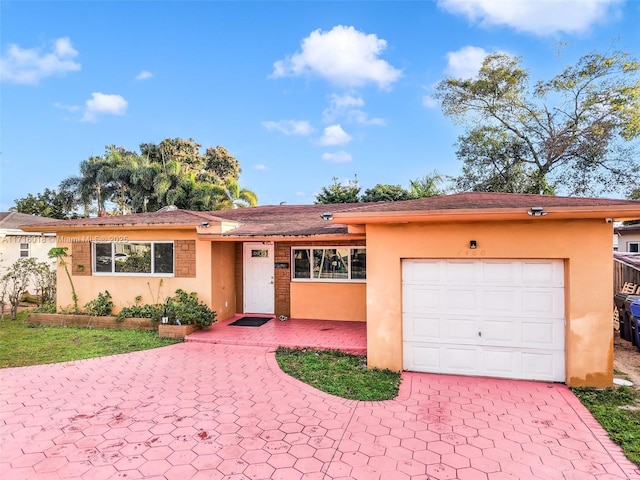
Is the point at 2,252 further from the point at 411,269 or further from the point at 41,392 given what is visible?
the point at 411,269

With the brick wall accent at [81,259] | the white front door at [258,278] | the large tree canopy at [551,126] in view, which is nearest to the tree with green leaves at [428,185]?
the large tree canopy at [551,126]

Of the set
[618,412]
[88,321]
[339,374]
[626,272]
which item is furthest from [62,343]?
[626,272]

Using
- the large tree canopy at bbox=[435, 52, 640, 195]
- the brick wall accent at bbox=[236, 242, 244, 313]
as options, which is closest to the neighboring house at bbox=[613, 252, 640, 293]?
the large tree canopy at bbox=[435, 52, 640, 195]

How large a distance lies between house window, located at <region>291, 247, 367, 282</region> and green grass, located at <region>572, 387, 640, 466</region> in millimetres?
6390

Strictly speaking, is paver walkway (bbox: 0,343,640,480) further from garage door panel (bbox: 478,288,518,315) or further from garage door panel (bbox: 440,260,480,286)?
garage door panel (bbox: 440,260,480,286)

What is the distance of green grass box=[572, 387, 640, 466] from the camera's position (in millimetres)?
4562

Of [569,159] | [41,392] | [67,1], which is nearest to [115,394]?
[41,392]

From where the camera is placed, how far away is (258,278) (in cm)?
1244

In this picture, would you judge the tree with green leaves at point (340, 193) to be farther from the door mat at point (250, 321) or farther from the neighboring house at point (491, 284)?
the neighboring house at point (491, 284)

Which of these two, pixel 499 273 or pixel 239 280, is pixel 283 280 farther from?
pixel 499 273

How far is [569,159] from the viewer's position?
907 inches

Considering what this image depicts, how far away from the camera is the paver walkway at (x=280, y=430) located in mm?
4062

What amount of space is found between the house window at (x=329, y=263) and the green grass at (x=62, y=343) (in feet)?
14.9

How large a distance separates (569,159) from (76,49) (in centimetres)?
2811
